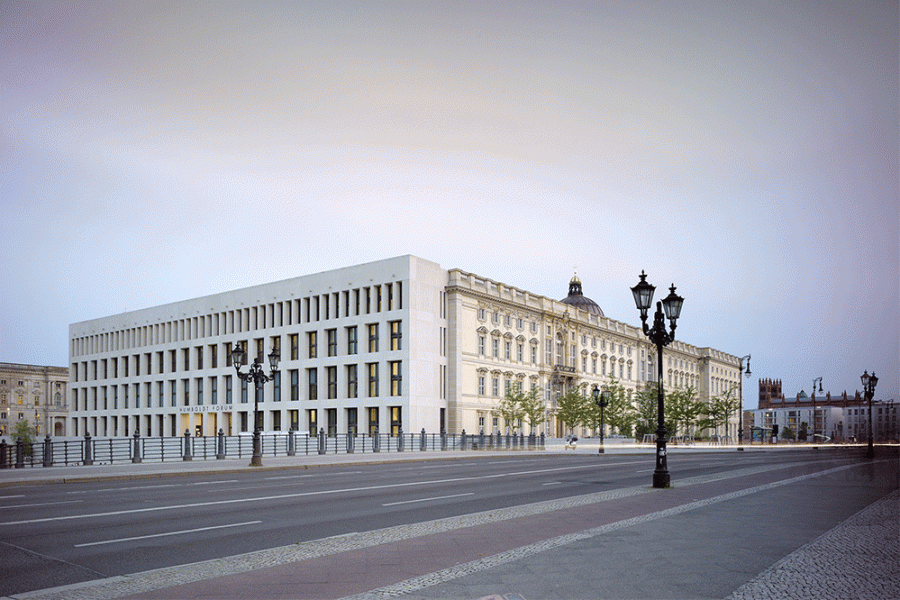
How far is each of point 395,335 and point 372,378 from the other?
17.1ft

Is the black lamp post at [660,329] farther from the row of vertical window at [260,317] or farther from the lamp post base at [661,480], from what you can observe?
the row of vertical window at [260,317]

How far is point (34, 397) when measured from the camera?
420 feet

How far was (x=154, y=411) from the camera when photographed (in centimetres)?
8794

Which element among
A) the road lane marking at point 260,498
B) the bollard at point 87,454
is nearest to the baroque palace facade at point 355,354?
the bollard at point 87,454

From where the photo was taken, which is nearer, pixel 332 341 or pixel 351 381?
pixel 351 381

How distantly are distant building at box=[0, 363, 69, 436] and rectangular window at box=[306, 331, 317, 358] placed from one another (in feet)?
242

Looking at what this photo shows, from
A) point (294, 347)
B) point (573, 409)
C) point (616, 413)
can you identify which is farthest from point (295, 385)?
point (616, 413)

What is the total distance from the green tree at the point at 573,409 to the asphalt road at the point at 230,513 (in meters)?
51.7

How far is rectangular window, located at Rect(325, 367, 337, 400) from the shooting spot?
71188mm

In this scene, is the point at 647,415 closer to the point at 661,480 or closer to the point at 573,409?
the point at 573,409

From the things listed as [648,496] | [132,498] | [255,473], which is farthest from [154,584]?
[255,473]

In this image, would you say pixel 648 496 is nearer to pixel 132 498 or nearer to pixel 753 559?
pixel 753 559

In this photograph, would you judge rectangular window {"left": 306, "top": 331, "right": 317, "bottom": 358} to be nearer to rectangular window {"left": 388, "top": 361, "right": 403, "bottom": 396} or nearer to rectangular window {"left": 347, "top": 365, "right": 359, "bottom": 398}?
rectangular window {"left": 347, "top": 365, "right": 359, "bottom": 398}

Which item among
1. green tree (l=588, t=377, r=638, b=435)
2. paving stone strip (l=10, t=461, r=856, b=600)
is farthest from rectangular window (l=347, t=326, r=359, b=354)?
paving stone strip (l=10, t=461, r=856, b=600)
